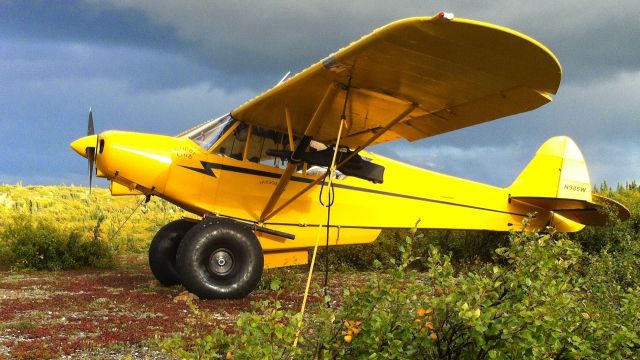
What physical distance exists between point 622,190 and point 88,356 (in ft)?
45.5

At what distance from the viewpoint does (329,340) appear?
295 cm

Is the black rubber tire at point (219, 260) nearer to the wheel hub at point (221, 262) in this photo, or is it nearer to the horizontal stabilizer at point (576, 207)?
the wheel hub at point (221, 262)

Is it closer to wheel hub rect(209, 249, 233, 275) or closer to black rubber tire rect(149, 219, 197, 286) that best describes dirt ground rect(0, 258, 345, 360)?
black rubber tire rect(149, 219, 197, 286)

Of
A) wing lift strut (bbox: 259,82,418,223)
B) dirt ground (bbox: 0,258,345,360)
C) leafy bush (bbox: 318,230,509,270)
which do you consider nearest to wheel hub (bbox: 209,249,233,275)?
dirt ground (bbox: 0,258,345,360)

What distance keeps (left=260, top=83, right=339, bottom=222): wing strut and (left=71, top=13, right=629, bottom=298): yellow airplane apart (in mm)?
18

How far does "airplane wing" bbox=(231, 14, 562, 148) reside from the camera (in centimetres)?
538

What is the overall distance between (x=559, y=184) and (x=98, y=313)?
9.86m

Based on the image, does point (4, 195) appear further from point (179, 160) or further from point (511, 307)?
point (511, 307)

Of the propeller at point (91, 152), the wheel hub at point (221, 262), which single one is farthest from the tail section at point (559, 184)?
the propeller at point (91, 152)

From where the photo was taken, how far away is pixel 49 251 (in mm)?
12508

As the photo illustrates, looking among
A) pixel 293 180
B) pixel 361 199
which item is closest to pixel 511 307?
pixel 293 180

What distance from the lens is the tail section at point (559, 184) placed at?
468 inches

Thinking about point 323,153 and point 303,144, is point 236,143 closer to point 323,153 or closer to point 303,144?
point 303,144

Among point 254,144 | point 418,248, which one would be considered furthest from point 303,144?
point 418,248
